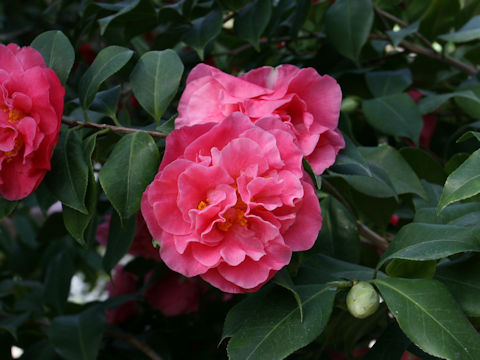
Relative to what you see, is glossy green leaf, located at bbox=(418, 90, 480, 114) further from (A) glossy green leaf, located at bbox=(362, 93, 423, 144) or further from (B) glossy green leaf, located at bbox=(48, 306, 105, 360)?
(B) glossy green leaf, located at bbox=(48, 306, 105, 360)

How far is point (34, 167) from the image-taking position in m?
0.67

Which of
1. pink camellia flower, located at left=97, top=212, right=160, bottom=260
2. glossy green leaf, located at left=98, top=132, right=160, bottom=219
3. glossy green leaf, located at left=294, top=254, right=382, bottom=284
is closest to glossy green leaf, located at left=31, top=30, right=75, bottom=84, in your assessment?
glossy green leaf, located at left=98, top=132, right=160, bottom=219

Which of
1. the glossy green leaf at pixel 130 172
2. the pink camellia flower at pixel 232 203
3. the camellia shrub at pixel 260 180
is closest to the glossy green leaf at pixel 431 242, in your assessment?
the camellia shrub at pixel 260 180

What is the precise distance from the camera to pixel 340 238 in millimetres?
826

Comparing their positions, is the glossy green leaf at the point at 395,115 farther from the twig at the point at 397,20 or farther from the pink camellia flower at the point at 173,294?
the pink camellia flower at the point at 173,294

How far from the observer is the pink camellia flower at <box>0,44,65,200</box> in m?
0.66

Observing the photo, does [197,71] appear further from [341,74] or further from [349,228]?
[341,74]

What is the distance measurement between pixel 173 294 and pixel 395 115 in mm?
505

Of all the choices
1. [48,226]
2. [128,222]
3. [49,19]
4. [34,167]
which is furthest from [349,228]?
[49,19]

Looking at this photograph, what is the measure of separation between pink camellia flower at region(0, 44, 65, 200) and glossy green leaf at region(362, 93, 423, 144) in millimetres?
514

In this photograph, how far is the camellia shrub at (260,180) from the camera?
0.59 metres

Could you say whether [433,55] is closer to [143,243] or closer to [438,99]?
[438,99]

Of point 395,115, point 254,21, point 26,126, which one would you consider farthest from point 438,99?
point 26,126

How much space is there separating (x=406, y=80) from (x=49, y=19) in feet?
4.99
